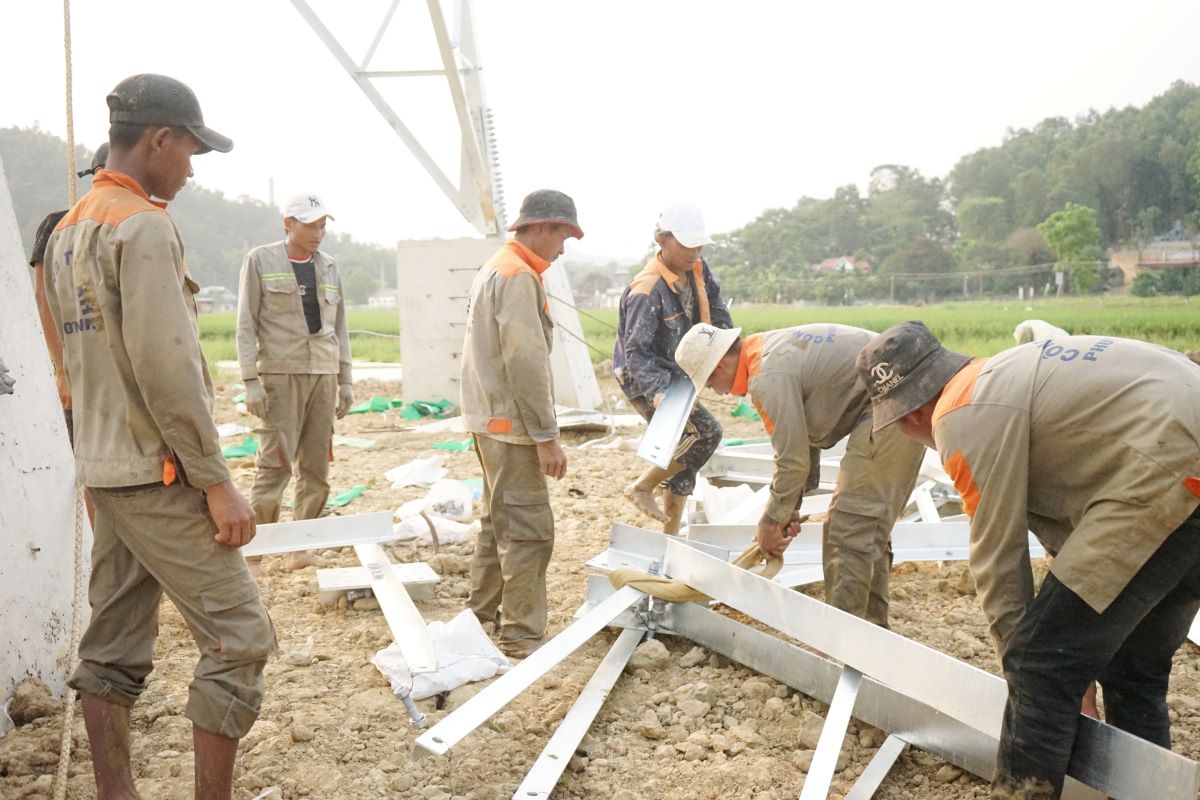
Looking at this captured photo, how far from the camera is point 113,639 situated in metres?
2.47

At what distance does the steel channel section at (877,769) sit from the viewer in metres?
2.66

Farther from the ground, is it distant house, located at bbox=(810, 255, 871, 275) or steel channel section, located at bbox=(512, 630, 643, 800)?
distant house, located at bbox=(810, 255, 871, 275)

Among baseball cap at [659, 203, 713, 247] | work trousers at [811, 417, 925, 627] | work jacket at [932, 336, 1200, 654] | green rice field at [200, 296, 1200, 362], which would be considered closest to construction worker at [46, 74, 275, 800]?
work jacket at [932, 336, 1200, 654]

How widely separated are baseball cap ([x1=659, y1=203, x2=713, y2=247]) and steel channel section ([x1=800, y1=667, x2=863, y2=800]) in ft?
7.93

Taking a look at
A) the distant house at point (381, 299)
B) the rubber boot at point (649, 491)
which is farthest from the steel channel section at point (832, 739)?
the distant house at point (381, 299)

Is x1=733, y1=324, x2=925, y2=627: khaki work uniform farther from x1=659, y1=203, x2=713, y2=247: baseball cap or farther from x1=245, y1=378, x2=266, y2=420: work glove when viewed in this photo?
x1=245, y1=378, x2=266, y2=420: work glove

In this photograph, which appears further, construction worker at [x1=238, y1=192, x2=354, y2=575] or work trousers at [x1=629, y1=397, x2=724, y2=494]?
work trousers at [x1=629, y1=397, x2=724, y2=494]

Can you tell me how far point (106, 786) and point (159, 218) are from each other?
147 centimetres

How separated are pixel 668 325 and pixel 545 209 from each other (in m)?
1.35

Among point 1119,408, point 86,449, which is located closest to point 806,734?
point 1119,408

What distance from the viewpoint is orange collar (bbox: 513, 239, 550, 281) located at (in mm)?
3767

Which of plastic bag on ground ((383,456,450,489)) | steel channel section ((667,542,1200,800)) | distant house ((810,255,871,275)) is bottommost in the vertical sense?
plastic bag on ground ((383,456,450,489))

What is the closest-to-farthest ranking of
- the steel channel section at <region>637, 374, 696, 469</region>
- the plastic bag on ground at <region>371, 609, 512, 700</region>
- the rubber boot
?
the plastic bag on ground at <region>371, 609, 512, 700</region> → the steel channel section at <region>637, 374, 696, 469</region> → the rubber boot

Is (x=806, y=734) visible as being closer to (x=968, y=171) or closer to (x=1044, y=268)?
(x=1044, y=268)
